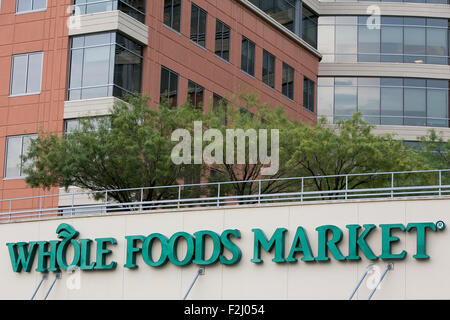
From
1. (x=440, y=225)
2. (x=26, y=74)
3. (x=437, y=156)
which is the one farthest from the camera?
(x=437, y=156)

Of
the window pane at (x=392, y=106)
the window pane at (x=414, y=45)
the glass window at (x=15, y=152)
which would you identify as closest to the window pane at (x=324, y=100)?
the window pane at (x=392, y=106)

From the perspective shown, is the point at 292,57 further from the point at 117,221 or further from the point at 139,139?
the point at 117,221

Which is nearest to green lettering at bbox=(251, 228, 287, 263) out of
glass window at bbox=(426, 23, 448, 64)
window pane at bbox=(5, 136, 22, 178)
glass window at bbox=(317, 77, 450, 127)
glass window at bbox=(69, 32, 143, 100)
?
glass window at bbox=(69, 32, 143, 100)

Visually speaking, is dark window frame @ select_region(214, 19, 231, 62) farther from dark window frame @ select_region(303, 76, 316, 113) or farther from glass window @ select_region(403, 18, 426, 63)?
glass window @ select_region(403, 18, 426, 63)

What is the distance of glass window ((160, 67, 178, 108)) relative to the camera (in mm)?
43656

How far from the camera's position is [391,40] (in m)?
58.9

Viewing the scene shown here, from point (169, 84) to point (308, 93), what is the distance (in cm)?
1601

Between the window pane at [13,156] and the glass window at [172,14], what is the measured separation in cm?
944

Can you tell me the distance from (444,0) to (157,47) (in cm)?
2528

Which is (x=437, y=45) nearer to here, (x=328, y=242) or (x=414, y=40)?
(x=414, y=40)

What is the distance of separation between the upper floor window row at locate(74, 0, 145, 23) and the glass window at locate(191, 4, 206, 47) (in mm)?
4131

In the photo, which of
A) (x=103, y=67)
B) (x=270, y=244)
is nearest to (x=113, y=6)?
(x=103, y=67)

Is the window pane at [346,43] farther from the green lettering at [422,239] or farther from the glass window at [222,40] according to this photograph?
the green lettering at [422,239]

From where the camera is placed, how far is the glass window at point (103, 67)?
4084 centimetres
